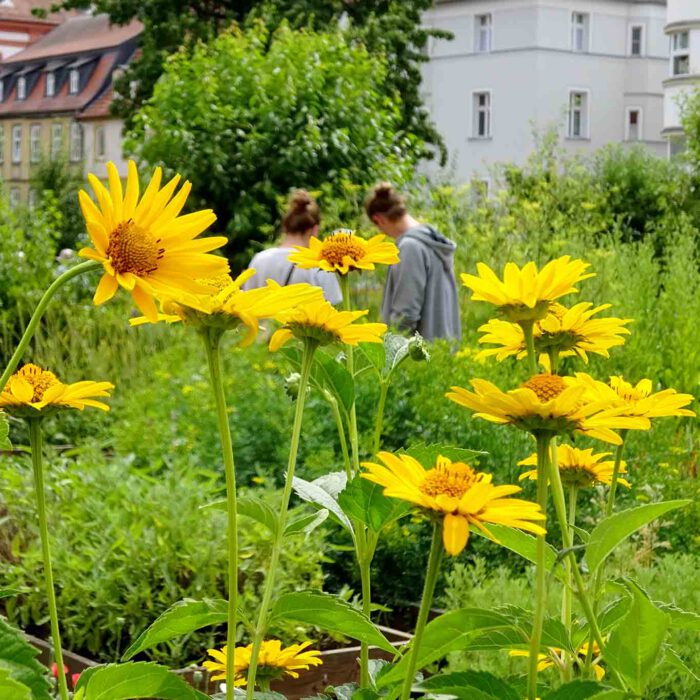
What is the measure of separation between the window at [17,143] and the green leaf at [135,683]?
217 ft

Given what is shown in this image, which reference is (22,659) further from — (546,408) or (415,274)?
(415,274)

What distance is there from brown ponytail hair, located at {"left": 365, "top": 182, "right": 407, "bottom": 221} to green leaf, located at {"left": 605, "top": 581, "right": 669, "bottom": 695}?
238 inches

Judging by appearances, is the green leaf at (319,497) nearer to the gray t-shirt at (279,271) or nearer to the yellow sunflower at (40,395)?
the yellow sunflower at (40,395)

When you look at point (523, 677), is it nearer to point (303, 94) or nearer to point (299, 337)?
point (299, 337)

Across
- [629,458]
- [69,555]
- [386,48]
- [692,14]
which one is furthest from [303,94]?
[692,14]

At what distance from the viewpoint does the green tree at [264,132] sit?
13.0 metres

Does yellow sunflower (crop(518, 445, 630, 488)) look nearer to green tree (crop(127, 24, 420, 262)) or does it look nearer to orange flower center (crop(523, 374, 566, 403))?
orange flower center (crop(523, 374, 566, 403))

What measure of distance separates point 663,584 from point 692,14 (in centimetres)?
3854

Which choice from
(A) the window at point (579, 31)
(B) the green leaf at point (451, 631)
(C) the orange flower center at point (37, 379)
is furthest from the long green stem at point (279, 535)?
(A) the window at point (579, 31)

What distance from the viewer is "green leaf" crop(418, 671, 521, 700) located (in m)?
1.14

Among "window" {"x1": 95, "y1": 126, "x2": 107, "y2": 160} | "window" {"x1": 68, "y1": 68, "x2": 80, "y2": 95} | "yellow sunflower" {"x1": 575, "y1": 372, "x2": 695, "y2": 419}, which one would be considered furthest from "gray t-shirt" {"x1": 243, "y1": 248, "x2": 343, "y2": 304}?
"window" {"x1": 68, "y1": 68, "x2": 80, "y2": 95}

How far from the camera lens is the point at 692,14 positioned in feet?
130

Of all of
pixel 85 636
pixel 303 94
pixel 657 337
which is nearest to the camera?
pixel 85 636

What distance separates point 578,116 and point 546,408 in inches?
1725
